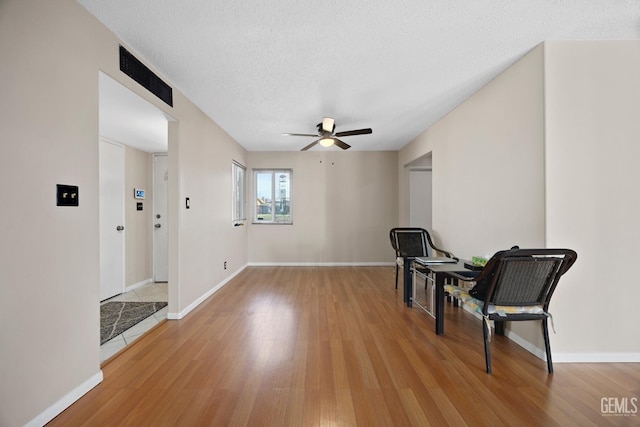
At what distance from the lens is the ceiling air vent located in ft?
7.23

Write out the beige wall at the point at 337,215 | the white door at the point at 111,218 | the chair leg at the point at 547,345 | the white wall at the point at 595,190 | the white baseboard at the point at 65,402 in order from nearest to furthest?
1. the white baseboard at the point at 65,402
2. the chair leg at the point at 547,345
3. the white wall at the point at 595,190
4. the white door at the point at 111,218
5. the beige wall at the point at 337,215

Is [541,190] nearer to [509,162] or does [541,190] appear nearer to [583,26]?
[509,162]

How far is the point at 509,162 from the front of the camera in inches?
101

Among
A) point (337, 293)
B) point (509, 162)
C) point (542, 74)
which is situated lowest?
point (337, 293)

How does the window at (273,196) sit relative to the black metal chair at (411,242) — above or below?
above

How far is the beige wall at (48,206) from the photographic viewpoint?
4.51 ft

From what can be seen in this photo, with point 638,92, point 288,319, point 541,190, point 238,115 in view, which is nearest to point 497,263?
point 541,190

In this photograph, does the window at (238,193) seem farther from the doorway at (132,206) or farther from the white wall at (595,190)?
the white wall at (595,190)

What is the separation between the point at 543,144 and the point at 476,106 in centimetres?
114

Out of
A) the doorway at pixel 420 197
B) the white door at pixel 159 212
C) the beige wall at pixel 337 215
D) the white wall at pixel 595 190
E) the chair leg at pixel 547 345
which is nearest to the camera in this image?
the chair leg at pixel 547 345

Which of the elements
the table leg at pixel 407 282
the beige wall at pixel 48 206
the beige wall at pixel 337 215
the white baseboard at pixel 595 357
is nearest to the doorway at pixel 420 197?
the beige wall at pixel 337 215

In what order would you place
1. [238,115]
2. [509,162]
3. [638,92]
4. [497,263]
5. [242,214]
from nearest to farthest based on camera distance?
[497,263]
[638,92]
[509,162]
[238,115]
[242,214]

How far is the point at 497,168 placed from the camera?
273cm

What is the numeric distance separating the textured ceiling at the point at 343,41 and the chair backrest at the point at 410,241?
2.01 metres
